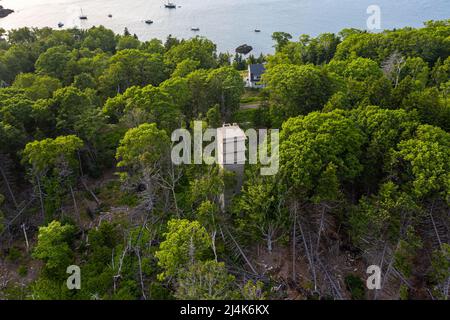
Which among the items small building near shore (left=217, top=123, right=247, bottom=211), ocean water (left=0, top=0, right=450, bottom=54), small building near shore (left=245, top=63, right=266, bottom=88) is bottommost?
small building near shore (left=217, top=123, right=247, bottom=211)

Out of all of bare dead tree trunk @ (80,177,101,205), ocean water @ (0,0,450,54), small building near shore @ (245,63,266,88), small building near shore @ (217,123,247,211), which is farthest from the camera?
ocean water @ (0,0,450,54)

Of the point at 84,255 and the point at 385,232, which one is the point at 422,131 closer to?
the point at 385,232

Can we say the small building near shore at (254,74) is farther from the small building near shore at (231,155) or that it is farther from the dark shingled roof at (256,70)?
the small building near shore at (231,155)

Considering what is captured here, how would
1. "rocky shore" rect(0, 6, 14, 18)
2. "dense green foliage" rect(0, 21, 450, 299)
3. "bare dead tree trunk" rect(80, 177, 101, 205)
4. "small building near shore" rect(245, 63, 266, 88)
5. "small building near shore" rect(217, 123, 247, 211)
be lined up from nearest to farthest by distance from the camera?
"dense green foliage" rect(0, 21, 450, 299), "small building near shore" rect(217, 123, 247, 211), "bare dead tree trunk" rect(80, 177, 101, 205), "small building near shore" rect(245, 63, 266, 88), "rocky shore" rect(0, 6, 14, 18)

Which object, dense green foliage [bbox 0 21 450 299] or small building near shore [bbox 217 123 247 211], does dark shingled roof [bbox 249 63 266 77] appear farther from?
small building near shore [bbox 217 123 247 211]

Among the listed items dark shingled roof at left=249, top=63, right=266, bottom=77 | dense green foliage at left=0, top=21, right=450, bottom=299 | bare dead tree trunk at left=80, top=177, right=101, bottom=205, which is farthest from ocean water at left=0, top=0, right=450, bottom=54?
bare dead tree trunk at left=80, top=177, right=101, bottom=205

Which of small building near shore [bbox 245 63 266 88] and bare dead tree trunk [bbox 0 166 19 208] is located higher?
small building near shore [bbox 245 63 266 88]

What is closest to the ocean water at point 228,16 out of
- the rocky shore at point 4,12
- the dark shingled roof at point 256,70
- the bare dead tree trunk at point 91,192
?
the rocky shore at point 4,12

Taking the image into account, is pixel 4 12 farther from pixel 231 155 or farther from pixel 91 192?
pixel 231 155
